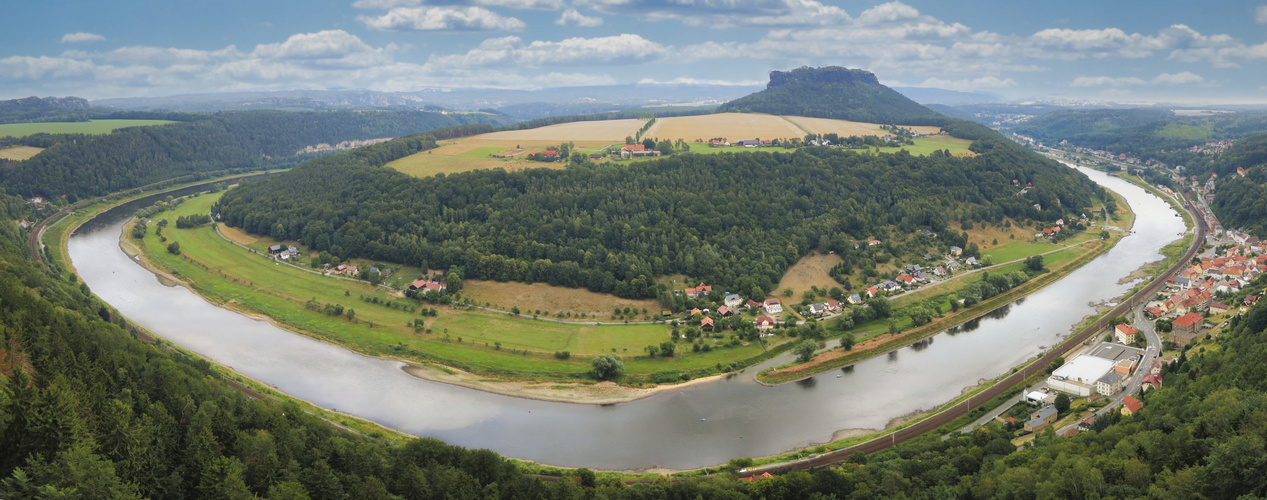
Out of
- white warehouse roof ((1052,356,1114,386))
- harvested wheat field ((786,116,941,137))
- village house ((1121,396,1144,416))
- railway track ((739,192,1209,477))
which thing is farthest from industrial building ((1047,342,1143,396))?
harvested wheat field ((786,116,941,137))

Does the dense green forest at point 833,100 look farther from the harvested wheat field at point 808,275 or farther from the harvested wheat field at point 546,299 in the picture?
the harvested wheat field at point 546,299

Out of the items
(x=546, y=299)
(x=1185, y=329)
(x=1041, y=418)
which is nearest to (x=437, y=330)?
(x=546, y=299)

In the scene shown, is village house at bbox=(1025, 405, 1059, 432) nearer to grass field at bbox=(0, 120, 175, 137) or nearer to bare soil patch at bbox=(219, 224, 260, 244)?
bare soil patch at bbox=(219, 224, 260, 244)

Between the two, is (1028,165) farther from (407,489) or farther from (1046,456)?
(407,489)

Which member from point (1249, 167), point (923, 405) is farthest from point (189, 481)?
point (1249, 167)

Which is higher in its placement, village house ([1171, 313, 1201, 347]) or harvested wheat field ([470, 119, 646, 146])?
harvested wheat field ([470, 119, 646, 146])

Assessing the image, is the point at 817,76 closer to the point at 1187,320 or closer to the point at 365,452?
the point at 1187,320
